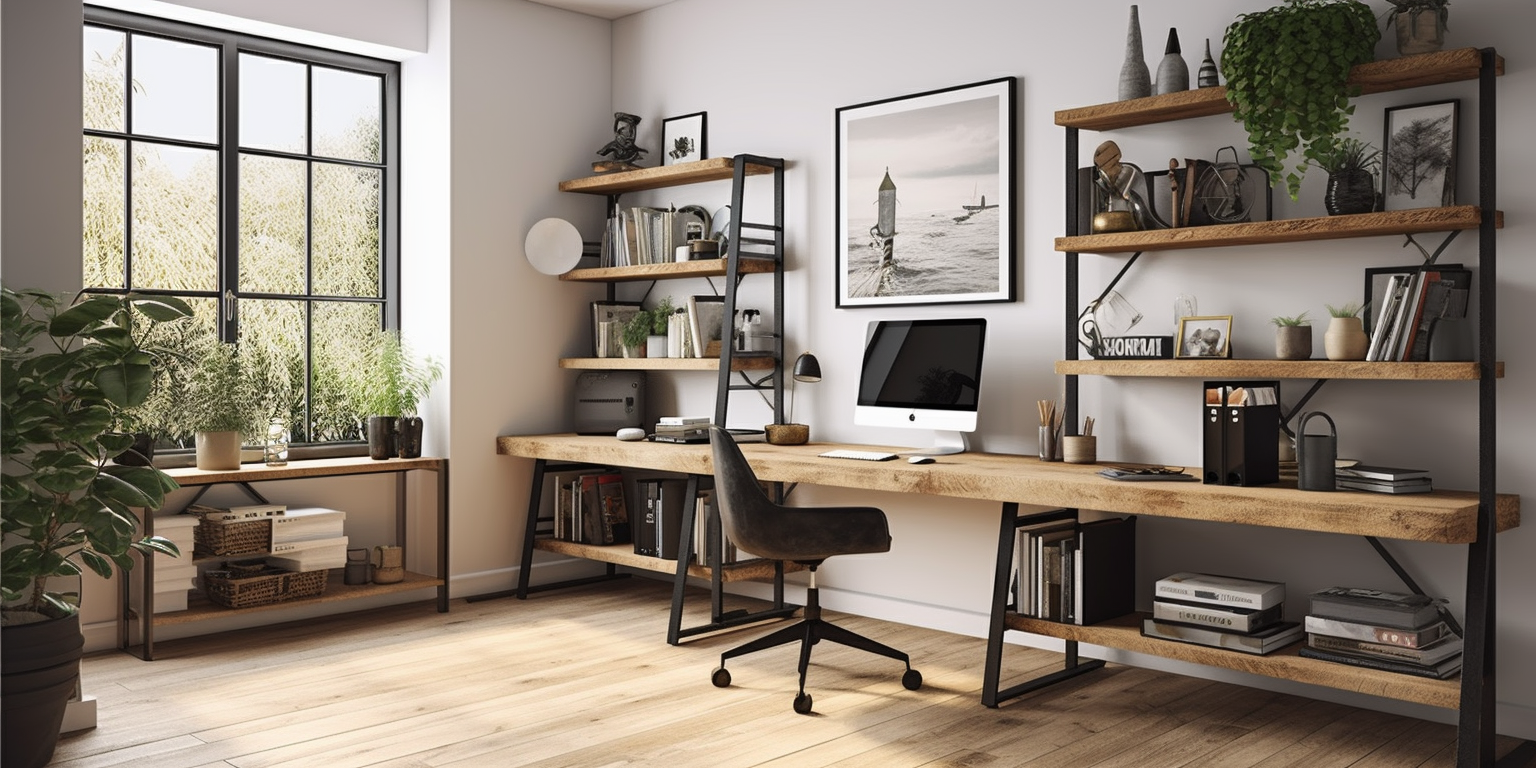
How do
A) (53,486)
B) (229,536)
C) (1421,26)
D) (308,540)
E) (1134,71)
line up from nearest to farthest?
(53,486), (1421,26), (1134,71), (229,536), (308,540)

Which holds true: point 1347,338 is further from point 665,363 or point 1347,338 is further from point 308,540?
point 308,540

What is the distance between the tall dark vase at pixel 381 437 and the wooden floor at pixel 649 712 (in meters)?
0.78

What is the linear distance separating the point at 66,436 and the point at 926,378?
8.64 feet

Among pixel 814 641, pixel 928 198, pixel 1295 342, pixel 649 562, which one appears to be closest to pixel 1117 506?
pixel 1295 342

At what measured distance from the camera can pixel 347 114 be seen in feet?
17.2

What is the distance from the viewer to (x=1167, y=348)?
3633 millimetres

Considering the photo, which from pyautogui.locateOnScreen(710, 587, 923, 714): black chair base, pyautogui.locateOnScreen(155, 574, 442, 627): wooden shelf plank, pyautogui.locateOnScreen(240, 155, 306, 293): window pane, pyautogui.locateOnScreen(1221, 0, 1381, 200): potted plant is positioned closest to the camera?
pyautogui.locateOnScreen(1221, 0, 1381, 200): potted plant

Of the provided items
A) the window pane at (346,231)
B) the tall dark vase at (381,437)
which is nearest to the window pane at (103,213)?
the window pane at (346,231)

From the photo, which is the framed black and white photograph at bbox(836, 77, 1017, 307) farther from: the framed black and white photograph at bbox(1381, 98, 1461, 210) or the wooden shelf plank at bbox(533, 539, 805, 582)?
the framed black and white photograph at bbox(1381, 98, 1461, 210)

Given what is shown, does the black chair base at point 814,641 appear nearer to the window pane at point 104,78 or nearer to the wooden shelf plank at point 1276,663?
the wooden shelf plank at point 1276,663

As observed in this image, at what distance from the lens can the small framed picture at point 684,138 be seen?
17.6ft

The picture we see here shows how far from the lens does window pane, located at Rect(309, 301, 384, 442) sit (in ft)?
16.7

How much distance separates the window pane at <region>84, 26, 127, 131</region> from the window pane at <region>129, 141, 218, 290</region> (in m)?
0.14

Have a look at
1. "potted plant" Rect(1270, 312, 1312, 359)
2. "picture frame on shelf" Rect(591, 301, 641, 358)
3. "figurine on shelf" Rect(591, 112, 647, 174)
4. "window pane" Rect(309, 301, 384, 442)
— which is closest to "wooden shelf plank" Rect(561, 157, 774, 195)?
"figurine on shelf" Rect(591, 112, 647, 174)
